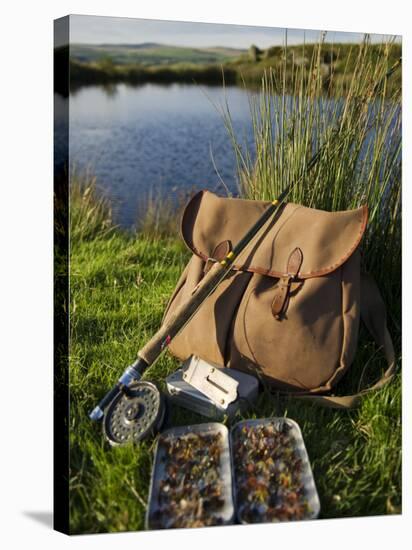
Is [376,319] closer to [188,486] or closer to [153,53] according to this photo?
[188,486]

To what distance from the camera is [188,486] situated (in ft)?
9.44

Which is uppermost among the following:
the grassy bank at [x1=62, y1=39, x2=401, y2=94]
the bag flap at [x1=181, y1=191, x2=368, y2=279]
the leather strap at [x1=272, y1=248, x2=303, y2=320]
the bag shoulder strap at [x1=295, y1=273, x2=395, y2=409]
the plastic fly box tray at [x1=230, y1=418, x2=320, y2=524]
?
the grassy bank at [x1=62, y1=39, x2=401, y2=94]

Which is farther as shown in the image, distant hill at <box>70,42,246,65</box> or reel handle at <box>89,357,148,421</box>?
distant hill at <box>70,42,246,65</box>

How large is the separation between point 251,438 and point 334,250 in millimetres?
848

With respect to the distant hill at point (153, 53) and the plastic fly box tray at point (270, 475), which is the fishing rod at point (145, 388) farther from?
the distant hill at point (153, 53)

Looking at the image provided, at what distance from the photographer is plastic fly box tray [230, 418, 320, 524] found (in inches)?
115

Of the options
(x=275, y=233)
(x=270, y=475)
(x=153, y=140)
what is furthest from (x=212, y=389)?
(x=153, y=140)

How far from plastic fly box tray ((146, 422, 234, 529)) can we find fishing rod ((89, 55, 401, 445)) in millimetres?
103

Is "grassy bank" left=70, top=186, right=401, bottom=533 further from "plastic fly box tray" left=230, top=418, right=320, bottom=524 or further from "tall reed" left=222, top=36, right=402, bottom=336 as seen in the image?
"tall reed" left=222, top=36, right=402, bottom=336

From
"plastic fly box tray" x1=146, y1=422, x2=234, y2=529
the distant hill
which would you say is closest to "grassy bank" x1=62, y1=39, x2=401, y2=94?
the distant hill

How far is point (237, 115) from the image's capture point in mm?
5152

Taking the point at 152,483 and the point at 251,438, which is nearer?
the point at 152,483

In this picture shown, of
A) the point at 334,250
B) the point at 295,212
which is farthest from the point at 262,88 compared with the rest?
the point at 334,250

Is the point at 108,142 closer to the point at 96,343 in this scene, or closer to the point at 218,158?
the point at 218,158
